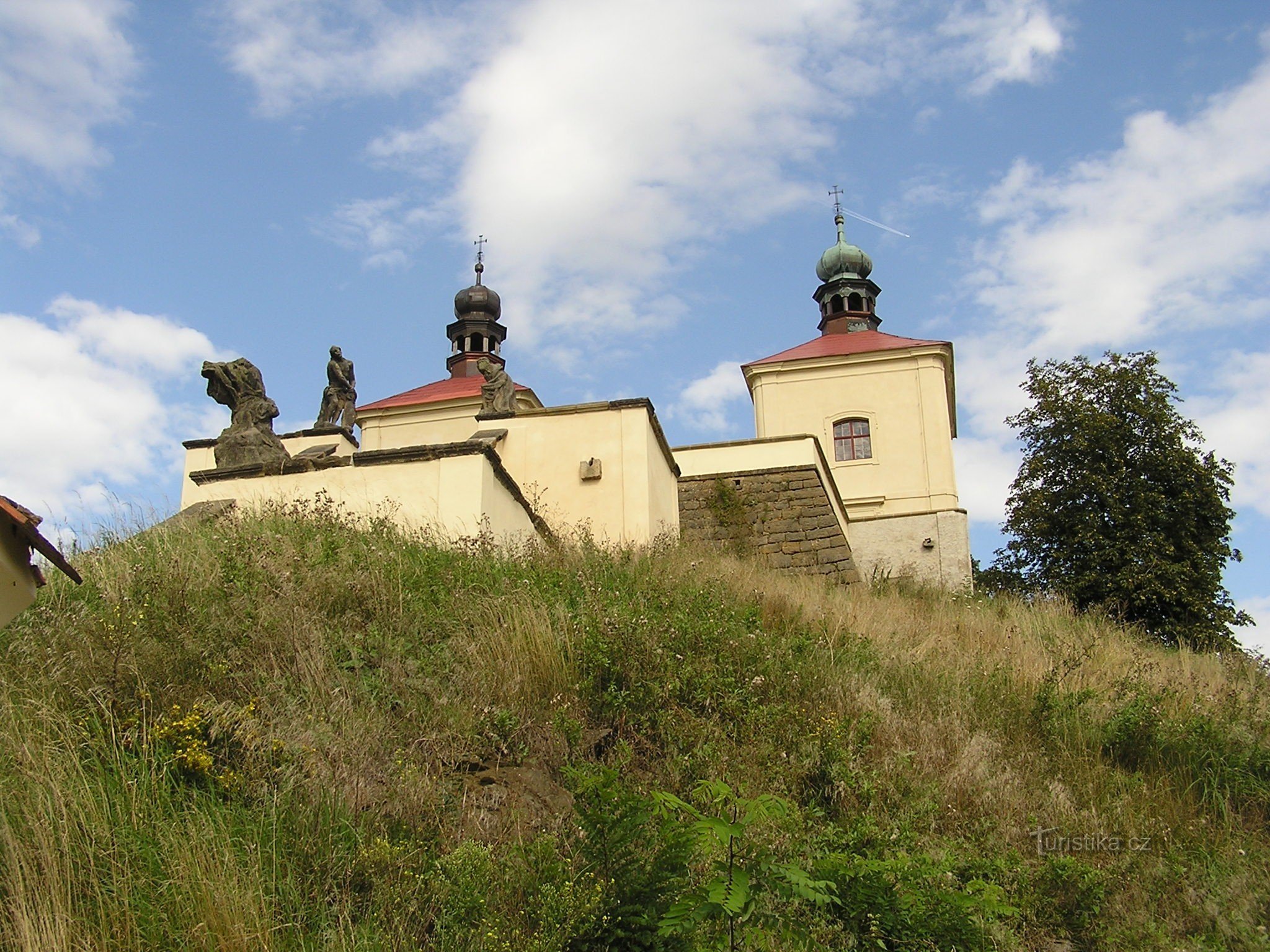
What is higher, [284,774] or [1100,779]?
[284,774]

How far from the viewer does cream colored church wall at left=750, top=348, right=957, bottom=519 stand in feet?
86.5

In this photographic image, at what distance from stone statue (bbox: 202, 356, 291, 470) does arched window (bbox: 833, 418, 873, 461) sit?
17238 mm

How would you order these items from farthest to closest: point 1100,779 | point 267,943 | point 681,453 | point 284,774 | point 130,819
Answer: point 681,453 → point 1100,779 → point 284,774 → point 130,819 → point 267,943

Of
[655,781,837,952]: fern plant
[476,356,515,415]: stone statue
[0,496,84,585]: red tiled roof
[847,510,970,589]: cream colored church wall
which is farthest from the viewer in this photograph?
[847,510,970,589]: cream colored church wall

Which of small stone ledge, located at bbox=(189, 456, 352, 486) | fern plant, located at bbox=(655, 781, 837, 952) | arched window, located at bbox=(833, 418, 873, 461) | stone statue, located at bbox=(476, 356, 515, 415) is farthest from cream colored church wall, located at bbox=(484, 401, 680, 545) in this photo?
arched window, located at bbox=(833, 418, 873, 461)

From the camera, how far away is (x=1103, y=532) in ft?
70.2

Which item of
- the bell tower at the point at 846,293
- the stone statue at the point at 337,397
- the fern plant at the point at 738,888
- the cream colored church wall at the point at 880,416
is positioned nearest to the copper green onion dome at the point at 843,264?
the bell tower at the point at 846,293

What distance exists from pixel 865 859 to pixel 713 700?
158 cm

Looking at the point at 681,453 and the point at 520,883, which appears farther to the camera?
the point at 681,453

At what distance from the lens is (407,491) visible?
10.9 meters

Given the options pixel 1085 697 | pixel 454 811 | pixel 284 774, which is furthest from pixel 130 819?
pixel 1085 697

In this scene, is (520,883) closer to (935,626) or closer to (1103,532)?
(935,626)

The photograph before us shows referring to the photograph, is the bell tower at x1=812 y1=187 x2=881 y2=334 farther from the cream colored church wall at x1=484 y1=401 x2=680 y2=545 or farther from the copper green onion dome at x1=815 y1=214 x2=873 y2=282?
the cream colored church wall at x1=484 y1=401 x2=680 y2=545

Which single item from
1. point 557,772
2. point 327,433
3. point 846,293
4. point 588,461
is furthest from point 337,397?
point 846,293
